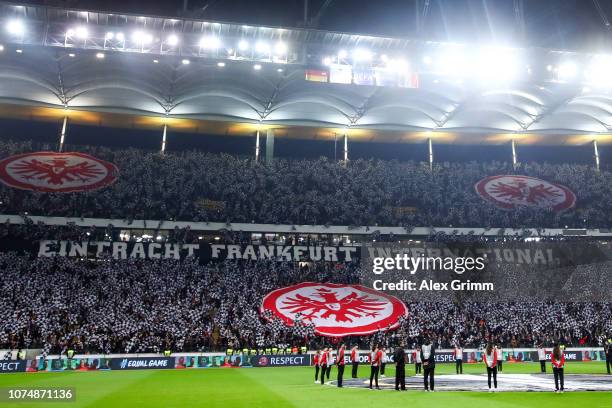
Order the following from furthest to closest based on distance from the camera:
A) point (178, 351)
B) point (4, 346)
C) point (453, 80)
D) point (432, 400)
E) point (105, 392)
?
point (453, 80) → point (178, 351) → point (4, 346) → point (105, 392) → point (432, 400)

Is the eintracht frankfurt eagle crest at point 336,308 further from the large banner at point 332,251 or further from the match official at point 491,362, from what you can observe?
the match official at point 491,362

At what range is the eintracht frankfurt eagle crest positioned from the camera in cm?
3691

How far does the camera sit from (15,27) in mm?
29406

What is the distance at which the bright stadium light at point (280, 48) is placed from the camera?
33.4 meters

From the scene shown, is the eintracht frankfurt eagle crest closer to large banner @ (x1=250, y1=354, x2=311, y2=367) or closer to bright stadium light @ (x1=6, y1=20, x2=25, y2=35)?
large banner @ (x1=250, y1=354, x2=311, y2=367)

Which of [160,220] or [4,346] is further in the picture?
[160,220]

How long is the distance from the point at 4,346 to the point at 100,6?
21.0 meters

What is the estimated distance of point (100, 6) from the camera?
30656 millimetres

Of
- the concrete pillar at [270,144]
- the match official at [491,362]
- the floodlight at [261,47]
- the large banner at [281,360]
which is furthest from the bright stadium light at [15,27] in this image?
the match official at [491,362]

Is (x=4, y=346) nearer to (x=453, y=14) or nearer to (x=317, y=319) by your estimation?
(x=317, y=319)

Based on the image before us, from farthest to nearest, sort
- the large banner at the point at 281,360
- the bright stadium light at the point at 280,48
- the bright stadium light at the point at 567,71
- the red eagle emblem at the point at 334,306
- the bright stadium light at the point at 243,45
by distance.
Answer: the red eagle emblem at the point at 334,306 → the bright stadium light at the point at 567,71 → the bright stadium light at the point at 280,48 → the bright stadium light at the point at 243,45 → the large banner at the point at 281,360

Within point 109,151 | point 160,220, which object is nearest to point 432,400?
point 160,220

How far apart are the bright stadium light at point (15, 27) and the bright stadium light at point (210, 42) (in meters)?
10.3

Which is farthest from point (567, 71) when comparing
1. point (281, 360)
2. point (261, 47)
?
point (281, 360)
